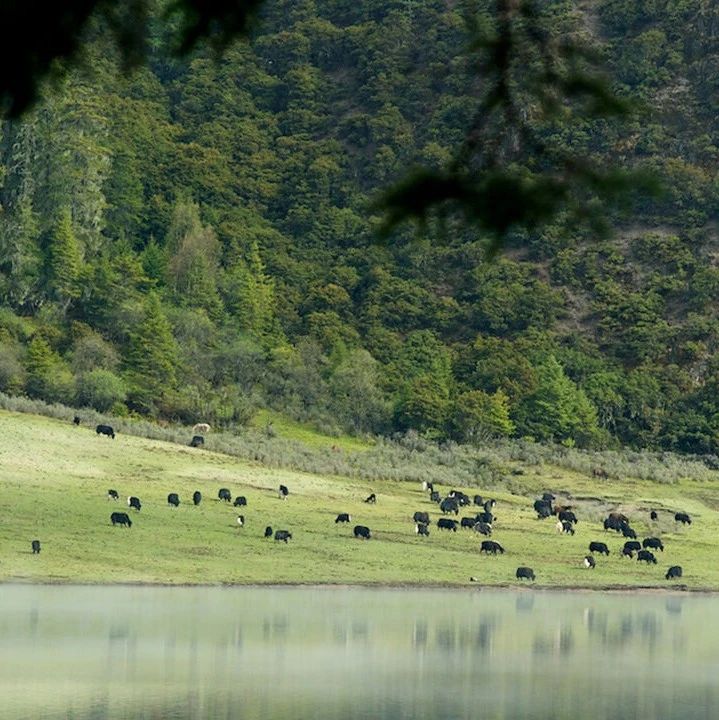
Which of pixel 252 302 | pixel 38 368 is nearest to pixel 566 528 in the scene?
pixel 38 368

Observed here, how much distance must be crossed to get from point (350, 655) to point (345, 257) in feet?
257

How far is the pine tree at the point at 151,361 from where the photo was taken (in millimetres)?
80062

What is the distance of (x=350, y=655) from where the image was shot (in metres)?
31.6

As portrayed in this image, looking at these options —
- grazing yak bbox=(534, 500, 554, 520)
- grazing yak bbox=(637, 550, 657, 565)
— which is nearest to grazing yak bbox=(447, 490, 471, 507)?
grazing yak bbox=(534, 500, 554, 520)

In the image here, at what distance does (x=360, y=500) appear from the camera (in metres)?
55.4

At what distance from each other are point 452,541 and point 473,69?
138 feet

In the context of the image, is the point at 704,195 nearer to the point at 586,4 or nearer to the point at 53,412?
the point at 586,4

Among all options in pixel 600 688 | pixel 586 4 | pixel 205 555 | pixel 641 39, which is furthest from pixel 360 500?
pixel 586 4

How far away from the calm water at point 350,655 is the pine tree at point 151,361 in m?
38.5

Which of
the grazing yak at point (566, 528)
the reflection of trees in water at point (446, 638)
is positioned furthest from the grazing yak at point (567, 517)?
the reflection of trees in water at point (446, 638)

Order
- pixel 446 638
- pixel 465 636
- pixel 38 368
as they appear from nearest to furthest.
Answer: pixel 446 638
pixel 465 636
pixel 38 368

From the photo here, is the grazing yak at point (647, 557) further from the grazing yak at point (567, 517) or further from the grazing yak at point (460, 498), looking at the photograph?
the grazing yak at point (460, 498)

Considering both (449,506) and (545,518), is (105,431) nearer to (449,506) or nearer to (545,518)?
(449,506)


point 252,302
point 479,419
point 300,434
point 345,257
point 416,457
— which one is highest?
point 345,257
